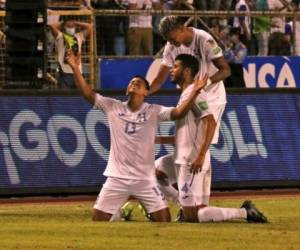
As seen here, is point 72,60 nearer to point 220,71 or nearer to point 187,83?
point 187,83

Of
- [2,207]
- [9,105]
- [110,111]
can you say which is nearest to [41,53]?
[9,105]

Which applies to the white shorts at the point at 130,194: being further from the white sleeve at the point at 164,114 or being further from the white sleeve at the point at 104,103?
the white sleeve at the point at 104,103

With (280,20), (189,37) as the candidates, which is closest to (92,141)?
(189,37)

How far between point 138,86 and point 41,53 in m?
4.36

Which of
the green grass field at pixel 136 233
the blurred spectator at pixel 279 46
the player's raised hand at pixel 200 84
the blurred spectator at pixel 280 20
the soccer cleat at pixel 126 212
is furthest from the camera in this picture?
the blurred spectator at pixel 279 46

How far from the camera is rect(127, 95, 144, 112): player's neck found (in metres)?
12.5

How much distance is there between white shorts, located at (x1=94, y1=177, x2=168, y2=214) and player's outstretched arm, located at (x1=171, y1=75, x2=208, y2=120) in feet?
2.53

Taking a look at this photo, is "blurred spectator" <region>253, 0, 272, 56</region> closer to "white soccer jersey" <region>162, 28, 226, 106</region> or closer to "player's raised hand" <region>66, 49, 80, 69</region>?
"white soccer jersey" <region>162, 28, 226, 106</region>

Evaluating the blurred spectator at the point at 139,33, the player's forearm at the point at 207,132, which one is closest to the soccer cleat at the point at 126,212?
the player's forearm at the point at 207,132

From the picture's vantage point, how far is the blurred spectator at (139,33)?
20969 mm

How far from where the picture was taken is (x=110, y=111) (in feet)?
41.3

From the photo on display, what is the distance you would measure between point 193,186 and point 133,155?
0.72 meters

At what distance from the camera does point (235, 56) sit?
2148cm

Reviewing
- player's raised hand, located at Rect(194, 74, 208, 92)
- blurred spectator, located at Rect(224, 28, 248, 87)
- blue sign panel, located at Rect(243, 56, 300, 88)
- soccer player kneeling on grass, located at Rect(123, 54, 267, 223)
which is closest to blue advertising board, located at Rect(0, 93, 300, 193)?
blurred spectator, located at Rect(224, 28, 248, 87)
